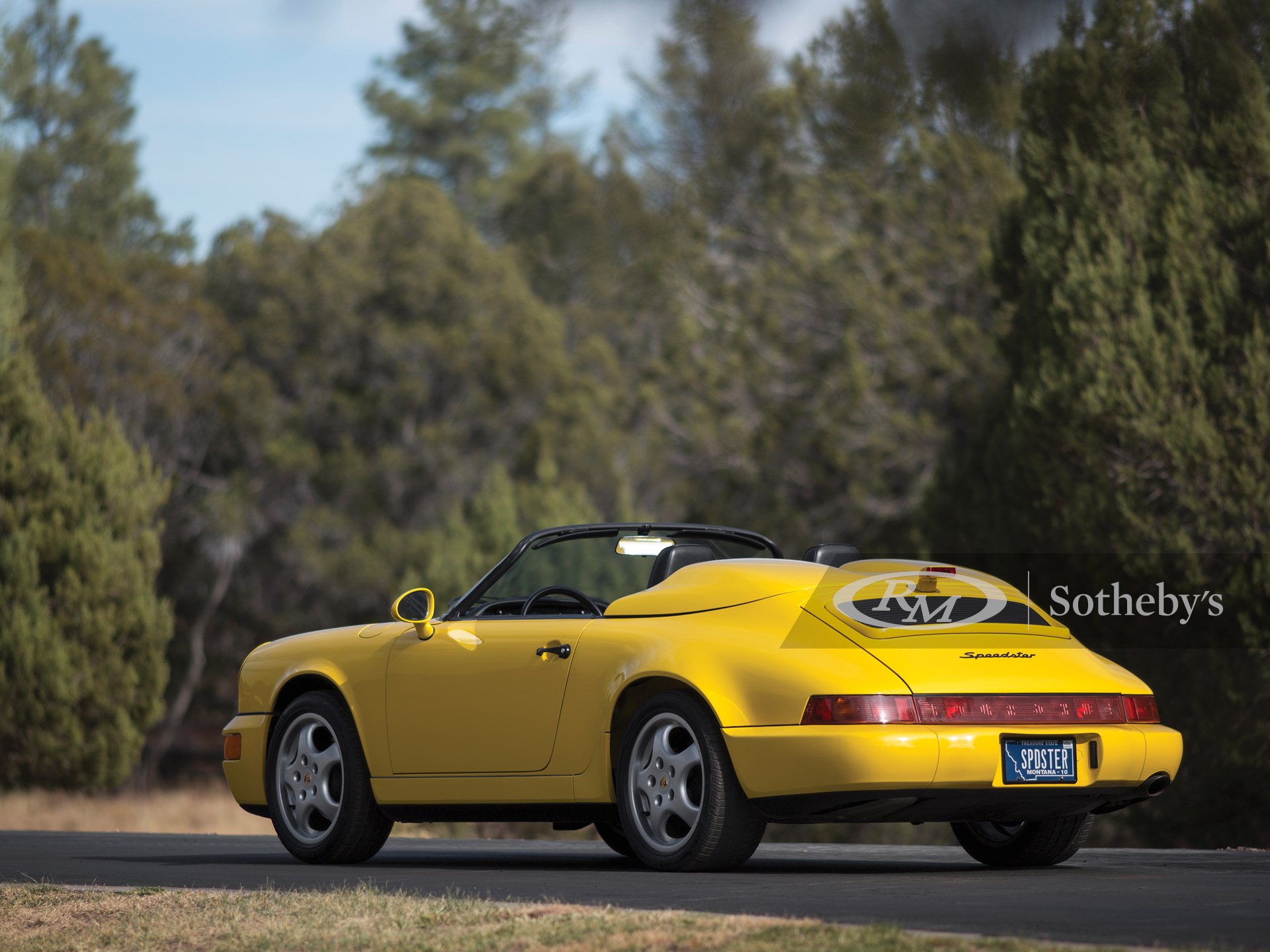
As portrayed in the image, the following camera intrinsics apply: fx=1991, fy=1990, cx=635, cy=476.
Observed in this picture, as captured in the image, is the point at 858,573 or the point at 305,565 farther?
the point at 305,565

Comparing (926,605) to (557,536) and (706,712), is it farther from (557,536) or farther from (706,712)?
(557,536)

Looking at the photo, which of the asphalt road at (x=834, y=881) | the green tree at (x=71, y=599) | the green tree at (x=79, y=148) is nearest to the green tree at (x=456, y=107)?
the green tree at (x=79, y=148)

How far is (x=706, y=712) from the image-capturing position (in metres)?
8.05

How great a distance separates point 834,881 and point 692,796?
2.20 ft

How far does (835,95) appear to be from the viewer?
4324 mm

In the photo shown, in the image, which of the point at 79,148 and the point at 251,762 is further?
the point at 79,148

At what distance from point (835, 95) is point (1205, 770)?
56.0 ft

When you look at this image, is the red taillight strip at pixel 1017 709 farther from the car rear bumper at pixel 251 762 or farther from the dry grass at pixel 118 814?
the dry grass at pixel 118 814

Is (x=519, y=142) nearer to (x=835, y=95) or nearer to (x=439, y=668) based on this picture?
(x=439, y=668)

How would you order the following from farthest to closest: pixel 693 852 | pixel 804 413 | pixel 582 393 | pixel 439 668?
1. pixel 582 393
2. pixel 804 413
3. pixel 439 668
4. pixel 693 852

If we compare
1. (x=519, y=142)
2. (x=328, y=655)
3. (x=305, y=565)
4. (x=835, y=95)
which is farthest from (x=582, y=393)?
(x=835, y=95)

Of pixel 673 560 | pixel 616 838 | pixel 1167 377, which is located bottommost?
pixel 616 838

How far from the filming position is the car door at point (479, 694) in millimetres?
8867

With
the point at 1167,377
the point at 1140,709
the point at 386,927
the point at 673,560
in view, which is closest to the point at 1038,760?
the point at 1140,709
